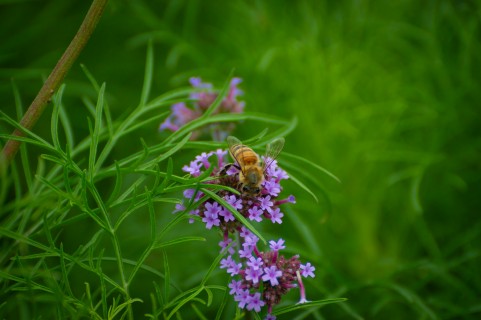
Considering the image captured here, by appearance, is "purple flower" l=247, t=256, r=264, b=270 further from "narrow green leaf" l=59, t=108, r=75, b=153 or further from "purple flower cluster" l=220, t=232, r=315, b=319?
"narrow green leaf" l=59, t=108, r=75, b=153

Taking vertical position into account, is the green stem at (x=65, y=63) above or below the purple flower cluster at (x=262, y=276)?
above

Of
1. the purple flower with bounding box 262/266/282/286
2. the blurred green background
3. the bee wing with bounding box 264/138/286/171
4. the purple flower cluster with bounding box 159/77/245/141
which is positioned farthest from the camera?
the blurred green background

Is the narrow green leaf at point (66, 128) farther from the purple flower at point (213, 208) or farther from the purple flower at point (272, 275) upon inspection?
the purple flower at point (272, 275)

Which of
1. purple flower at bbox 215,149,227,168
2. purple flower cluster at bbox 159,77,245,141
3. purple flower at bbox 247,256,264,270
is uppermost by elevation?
purple flower cluster at bbox 159,77,245,141

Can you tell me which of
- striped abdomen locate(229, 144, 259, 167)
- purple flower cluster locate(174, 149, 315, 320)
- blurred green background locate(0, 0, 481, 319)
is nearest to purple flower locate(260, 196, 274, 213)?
purple flower cluster locate(174, 149, 315, 320)

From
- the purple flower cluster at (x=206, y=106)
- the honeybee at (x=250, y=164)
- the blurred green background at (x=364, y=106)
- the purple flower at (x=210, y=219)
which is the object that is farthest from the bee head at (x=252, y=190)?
the blurred green background at (x=364, y=106)

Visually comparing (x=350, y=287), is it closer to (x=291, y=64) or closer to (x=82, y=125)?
(x=291, y=64)
